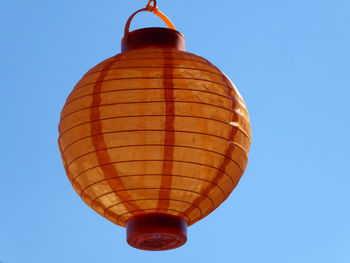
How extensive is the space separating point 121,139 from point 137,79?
0.26 meters

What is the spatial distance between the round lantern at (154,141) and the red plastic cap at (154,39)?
8 cm

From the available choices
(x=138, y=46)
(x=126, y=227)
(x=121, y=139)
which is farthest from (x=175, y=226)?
(x=138, y=46)

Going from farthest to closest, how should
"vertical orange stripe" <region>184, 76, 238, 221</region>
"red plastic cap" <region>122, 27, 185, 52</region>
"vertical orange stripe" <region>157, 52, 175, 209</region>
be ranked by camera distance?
"red plastic cap" <region>122, 27, 185, 52</region> < "vertical orange stripe" <region>184, 76, 238, 221</region> < "vertical orange stripe" <region>157, 52, 175, 209</region>

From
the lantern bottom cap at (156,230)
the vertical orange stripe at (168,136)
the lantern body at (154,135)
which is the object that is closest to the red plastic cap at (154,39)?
the lantern body at (154,135)

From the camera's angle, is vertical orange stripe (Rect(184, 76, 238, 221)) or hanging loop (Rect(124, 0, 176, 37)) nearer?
vertical orange stripe (Rect(184, 76, 238, 221))

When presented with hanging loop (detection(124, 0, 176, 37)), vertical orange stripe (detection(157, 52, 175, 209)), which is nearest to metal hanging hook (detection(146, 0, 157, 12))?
hanging loop (detection(124, 0, 176, 37))

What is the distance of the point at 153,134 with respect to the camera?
10.9 feet

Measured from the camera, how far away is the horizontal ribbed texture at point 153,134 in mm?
3352

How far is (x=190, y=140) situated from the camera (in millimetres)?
3369

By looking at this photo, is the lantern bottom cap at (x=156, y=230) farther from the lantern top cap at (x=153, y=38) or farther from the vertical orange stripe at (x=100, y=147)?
the lantern top cap at (x=153, y=38)

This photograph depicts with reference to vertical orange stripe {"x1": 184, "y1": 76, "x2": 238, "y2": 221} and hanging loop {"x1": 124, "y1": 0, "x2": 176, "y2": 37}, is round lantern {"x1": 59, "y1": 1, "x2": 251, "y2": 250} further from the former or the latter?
hanging loop {"x1": 124, "y1": 0, "x2": 176, "y2": 37}

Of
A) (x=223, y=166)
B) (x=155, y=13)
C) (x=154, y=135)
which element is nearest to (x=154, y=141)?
(x=154, y=135)

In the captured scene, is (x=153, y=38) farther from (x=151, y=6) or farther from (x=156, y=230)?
(x=156, y=230)

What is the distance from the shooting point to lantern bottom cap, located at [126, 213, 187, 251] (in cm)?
356
